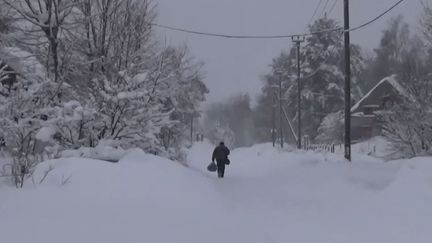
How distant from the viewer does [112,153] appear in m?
15.7

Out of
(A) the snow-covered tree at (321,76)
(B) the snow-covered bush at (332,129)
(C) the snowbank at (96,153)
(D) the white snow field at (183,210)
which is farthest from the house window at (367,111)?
(C) the snowbank at (96,153)

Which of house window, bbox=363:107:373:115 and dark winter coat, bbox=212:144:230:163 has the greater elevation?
house window, bbox=363:107:373:115

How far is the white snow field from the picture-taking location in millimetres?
7961

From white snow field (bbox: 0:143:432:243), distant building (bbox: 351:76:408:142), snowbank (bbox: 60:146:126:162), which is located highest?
distant building (bbox: 351:76:408:142)

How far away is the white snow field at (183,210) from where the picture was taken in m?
7.96

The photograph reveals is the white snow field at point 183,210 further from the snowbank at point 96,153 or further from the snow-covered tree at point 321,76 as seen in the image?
the snow-covered tree at point 321,76

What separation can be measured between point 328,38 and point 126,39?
47699 millimetres

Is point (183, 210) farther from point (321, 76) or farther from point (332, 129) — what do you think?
point (321, 76)

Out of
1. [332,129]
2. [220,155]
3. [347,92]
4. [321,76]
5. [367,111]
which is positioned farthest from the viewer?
[321,76]

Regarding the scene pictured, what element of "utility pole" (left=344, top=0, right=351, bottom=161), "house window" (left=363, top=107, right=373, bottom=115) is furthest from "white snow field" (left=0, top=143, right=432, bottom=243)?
"house window" (left=363, top=107, right=373, bottom=115)

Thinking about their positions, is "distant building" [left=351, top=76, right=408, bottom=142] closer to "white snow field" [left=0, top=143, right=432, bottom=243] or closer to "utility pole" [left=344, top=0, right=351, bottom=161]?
"utility pole" [left=344, top=0, right=351, bottom=161]

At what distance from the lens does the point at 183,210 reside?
1023 centimetres

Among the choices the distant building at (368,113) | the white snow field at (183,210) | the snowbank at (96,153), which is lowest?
the white snow field at (183,210)

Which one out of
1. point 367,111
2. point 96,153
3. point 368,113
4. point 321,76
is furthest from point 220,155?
point 321,76
